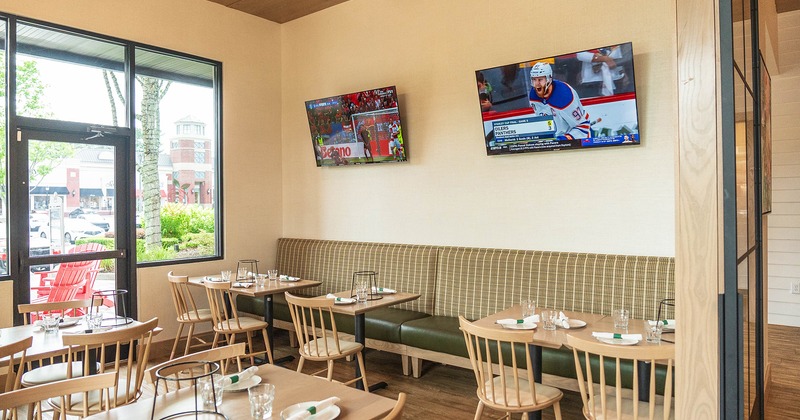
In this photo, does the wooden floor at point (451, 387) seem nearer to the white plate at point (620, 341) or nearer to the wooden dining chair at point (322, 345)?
the wooden dining chair at point (322, 345)

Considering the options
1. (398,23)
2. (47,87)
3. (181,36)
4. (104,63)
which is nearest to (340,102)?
(398,23)

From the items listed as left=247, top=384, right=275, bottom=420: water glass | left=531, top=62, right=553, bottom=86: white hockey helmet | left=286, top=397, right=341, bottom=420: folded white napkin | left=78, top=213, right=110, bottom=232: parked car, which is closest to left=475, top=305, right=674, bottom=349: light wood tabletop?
left=286, top=397, right=341, bottom=420: folded white napkin

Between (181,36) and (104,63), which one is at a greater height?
(181,36)

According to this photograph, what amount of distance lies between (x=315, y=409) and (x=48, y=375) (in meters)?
2.25

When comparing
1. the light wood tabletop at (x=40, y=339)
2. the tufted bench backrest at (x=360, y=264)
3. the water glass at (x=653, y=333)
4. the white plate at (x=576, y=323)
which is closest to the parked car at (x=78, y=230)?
the light wood tabletop at (x=40, y=339)

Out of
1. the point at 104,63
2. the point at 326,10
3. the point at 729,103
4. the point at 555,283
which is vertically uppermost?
the point at 326,10

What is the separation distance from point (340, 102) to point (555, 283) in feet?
9.55

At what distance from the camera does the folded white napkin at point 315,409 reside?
6.22 ft

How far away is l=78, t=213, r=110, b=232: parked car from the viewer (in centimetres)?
508

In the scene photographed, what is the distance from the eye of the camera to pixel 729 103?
1918 mm

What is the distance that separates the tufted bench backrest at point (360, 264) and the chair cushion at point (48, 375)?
2.75 m

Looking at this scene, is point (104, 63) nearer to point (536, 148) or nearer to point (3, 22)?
point (3, 22)

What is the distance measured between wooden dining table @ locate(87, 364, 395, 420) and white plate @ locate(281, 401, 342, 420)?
0.08ft

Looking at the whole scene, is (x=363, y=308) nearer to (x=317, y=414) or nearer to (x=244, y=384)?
(x=244, y=384)
